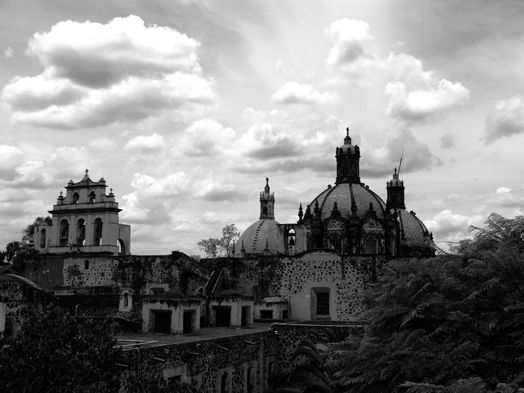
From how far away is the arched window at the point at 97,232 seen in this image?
111ft

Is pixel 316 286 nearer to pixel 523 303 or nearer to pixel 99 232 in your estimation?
pixel 99 232

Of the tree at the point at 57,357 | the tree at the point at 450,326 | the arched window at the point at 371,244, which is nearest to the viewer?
the tree at the point at 57,357

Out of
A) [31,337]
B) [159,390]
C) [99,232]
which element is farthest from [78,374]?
[99,232]

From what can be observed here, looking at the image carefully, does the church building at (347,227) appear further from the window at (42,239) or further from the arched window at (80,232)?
the window at (42,239)

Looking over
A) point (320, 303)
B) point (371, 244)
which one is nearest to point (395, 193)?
point (371, 244)

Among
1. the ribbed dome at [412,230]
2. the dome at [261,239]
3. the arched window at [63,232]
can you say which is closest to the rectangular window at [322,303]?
the arched window at [63,232]

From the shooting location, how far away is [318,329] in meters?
23.7

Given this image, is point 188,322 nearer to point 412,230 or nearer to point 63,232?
point 63,232

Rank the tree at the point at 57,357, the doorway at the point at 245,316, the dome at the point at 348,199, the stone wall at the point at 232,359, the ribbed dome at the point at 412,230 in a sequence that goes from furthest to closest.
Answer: the ribbed dome at the point at 412,230
the dome at the point at 348,199
the doorway at the point at 245,316
the stone wall at the point at 232,359
the tree at the point at 57,357

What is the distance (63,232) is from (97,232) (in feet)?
7.46

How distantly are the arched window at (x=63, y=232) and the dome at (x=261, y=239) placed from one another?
16.1m

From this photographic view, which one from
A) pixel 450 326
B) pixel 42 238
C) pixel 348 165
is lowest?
pixel 450 326

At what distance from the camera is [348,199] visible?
4194 centimetres

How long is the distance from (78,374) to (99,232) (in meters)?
25.2
